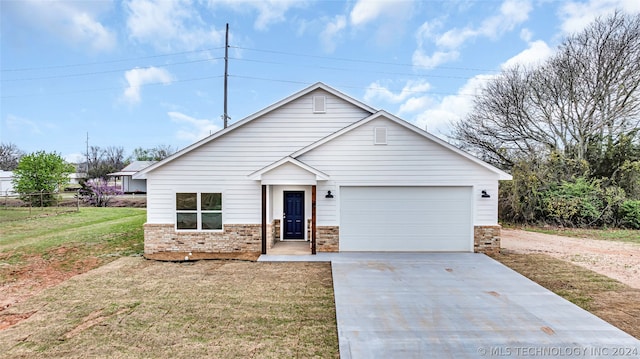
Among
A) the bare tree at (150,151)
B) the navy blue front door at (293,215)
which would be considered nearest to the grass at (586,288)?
the navy blue front door at (293,215)

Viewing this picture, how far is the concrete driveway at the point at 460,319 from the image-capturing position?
169 inches

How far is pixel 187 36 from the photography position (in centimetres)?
1956


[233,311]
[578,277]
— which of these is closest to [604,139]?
[578,277]

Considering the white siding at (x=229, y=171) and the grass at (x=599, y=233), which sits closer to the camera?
the white siding at (x=229, y=171)

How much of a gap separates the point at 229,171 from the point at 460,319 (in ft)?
25.1

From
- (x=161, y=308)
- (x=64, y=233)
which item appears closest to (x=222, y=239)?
(x=161, y=308)

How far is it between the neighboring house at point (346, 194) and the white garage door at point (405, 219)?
1.3 inches

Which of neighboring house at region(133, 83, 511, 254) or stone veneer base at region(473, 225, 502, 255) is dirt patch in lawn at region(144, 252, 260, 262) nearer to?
neighboring house at region(133, 83, 511, 254)

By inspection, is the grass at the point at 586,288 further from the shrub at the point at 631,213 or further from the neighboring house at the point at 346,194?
the shrub at the point at 631,213

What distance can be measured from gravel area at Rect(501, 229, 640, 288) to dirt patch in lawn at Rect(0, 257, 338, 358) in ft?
24.7

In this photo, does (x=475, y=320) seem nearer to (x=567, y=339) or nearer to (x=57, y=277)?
(x=567, y=339)

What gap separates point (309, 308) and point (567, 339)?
13.4 feet

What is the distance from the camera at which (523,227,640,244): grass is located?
41.8 feet

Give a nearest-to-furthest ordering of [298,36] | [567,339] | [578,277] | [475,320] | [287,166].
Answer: [567,339] < [475,320] < [578,277] < [287,166] < [298,36]
